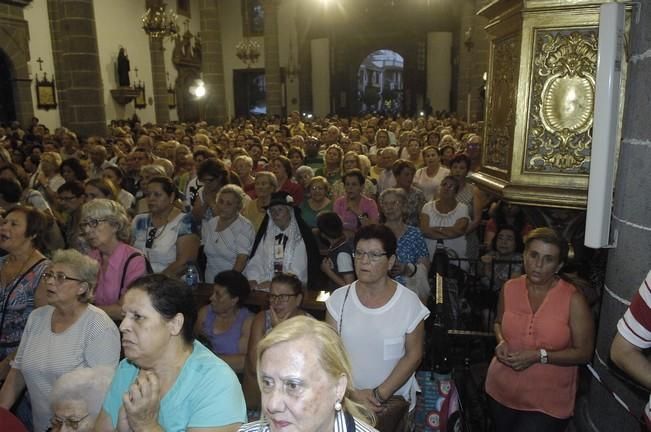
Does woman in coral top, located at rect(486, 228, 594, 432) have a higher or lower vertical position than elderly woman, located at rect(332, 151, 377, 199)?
lower

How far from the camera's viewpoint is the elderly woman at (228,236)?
4957 millimetres

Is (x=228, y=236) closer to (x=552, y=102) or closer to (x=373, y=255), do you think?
(x=373, y=255)

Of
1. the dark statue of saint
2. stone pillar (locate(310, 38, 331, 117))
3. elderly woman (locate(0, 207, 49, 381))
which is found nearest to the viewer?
elderly woman (locate(0, 207, 49, 381))

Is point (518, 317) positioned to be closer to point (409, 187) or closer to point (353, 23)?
point (409, 187)

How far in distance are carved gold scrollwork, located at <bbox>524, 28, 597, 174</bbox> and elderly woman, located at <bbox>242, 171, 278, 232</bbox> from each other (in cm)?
316

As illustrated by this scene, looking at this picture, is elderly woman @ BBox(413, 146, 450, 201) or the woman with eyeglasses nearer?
the woman with eyeglasses

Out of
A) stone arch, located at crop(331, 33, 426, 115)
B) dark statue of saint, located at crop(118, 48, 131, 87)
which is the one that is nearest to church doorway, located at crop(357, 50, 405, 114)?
stone arch, located at crop(331, 33, 426, 115)

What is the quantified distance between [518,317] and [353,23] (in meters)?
27.9

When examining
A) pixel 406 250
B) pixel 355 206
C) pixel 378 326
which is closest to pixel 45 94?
pixel 355 206

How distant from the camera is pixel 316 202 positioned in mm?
5977

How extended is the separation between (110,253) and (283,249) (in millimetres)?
1430

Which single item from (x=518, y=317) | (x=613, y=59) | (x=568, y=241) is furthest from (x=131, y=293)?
(x=568, y=241)

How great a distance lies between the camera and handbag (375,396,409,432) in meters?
2.87

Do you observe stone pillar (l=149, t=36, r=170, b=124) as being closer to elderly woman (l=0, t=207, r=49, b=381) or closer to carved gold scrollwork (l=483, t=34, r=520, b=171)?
elderly woman (l=0, t=207, r=49, b=381)
